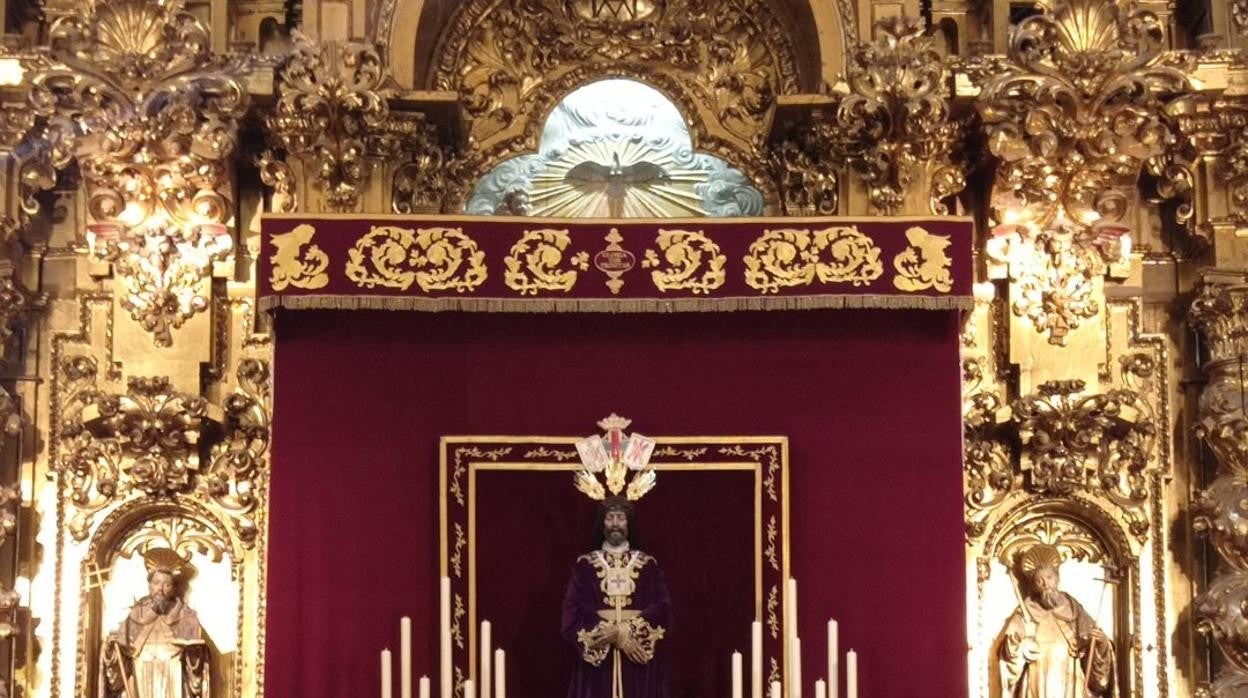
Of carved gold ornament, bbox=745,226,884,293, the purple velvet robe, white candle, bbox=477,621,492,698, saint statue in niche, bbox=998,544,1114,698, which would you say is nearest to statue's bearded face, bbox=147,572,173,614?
white candle, bbox=477,621,492,698

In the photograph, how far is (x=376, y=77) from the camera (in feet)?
27.2

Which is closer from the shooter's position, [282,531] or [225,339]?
[282,531]

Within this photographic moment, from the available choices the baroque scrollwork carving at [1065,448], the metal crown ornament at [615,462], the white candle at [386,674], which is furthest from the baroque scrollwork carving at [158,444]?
the baroque scrollwork carving at [1065,448]

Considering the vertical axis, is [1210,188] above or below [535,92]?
below

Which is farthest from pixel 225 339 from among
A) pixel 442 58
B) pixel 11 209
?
pixel 442 58

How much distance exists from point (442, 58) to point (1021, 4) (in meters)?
2.62

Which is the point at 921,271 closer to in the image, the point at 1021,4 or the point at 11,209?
the point at 1021,4

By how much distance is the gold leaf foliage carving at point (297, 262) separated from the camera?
792 cm

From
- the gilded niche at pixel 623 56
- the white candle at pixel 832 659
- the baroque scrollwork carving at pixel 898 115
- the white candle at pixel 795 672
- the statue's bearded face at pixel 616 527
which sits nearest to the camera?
the white candle at pixel 832 659

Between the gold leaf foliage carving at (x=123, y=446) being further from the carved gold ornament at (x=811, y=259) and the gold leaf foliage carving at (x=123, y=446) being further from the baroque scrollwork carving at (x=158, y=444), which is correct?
the carved gold ornament at (x=811, y=259)

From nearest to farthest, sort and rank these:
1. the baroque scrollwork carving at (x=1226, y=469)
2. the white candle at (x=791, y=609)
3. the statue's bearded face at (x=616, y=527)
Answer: the white candle at (x=791, y=609) → the statue's bearded face at (x=616, y=527) → the baroque scrollwork carving at (x=1226, y=469)

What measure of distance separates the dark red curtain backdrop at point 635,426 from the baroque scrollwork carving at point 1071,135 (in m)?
0.69

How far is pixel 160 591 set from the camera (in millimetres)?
8328

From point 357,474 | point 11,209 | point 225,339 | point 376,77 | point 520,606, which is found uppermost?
point 376,77
